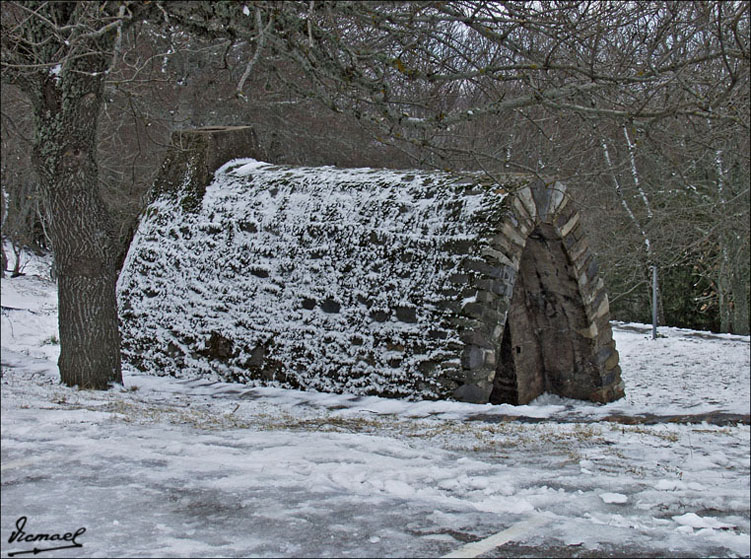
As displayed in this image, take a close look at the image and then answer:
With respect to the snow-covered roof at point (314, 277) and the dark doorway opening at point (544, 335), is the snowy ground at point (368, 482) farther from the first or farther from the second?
the dark doorway opening at point (544, 335)

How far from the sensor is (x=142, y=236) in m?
10.3

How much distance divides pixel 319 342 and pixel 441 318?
1.43 m

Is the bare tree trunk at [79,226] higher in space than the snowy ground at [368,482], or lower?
higher

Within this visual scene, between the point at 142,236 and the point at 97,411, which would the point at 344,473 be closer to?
the point at 97,411

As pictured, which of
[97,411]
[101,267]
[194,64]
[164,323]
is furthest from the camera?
[194,64]

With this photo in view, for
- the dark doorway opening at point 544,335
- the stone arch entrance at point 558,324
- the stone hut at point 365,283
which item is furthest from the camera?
the dark doorway opening at point 544,335

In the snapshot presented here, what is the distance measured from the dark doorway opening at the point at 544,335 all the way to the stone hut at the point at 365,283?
0.02m

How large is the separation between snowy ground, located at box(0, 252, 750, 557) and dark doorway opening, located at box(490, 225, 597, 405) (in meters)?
2.24

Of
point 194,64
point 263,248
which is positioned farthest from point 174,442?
point 194,64
